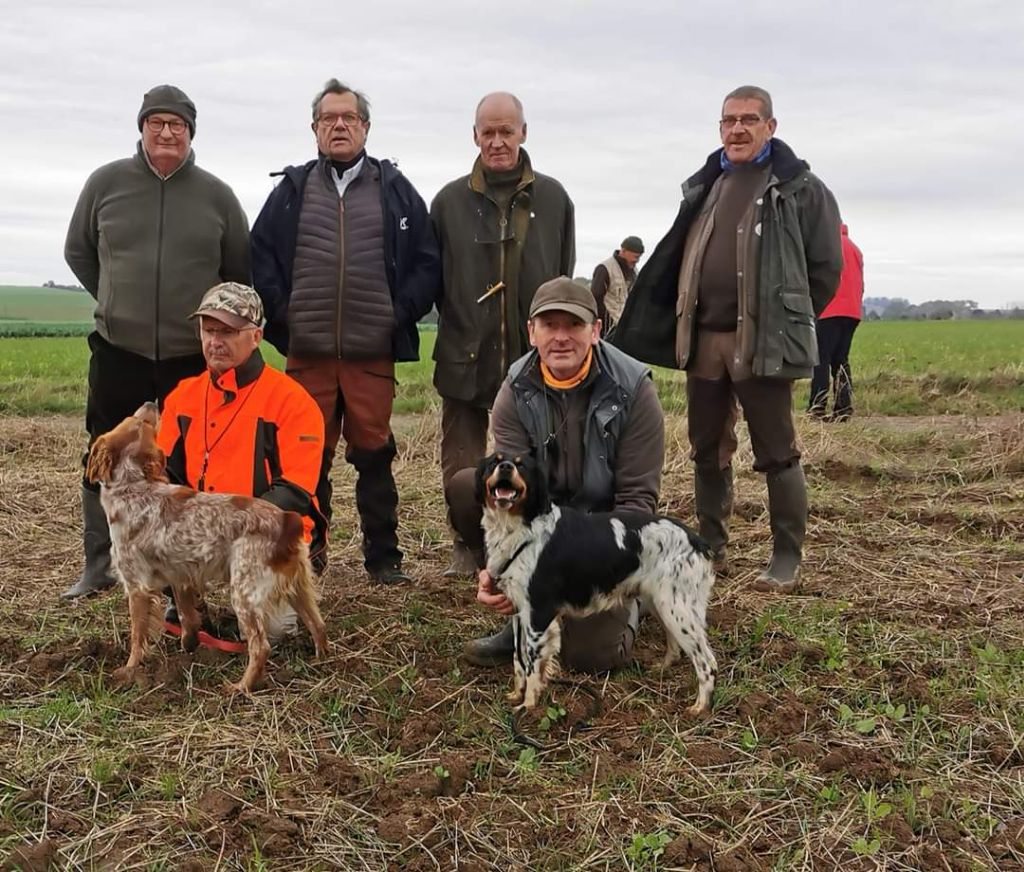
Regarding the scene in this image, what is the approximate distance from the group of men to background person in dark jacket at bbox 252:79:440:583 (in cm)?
1

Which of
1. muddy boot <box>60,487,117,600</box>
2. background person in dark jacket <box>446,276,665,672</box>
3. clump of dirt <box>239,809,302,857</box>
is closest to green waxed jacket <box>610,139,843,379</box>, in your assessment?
background person in dark jacket <box>446,276,665,672</box>

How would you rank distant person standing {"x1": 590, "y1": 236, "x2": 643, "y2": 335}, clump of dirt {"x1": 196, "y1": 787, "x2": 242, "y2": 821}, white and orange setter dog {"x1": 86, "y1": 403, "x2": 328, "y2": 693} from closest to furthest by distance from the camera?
clump of dirt {"x1": 196, "y1": 787, "x2": 242, "y2": 821}, white and orange setter dog {"x1": 86, "y1": 403, "x2": 328, "y2": 693}, distant person standing {"x1": 590, "y1": 236, "x2": 643, "y2": 335}

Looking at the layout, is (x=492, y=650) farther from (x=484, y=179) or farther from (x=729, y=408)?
(x=484, y=179)

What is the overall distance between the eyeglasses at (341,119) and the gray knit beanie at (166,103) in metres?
0.71

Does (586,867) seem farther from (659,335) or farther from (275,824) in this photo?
(659,335)

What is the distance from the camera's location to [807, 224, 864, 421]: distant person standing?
11.4 m

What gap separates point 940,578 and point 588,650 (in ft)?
8.64

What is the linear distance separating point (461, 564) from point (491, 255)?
6.25 feet

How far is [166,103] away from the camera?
16.7 ft

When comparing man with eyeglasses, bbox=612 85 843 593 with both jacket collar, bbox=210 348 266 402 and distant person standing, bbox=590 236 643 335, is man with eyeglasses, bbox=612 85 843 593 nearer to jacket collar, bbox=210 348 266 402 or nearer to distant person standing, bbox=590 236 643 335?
jacket collar, bbox=210 348 266 402

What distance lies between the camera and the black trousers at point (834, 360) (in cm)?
1140

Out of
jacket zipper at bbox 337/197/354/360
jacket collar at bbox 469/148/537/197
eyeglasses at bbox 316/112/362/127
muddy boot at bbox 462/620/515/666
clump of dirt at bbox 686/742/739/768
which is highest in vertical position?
eyeglasses at bbox 316/112/362/127

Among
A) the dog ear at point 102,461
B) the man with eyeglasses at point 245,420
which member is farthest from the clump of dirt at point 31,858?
the dog ear at point 102,461

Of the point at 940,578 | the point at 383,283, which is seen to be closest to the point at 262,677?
the point at 383,283
